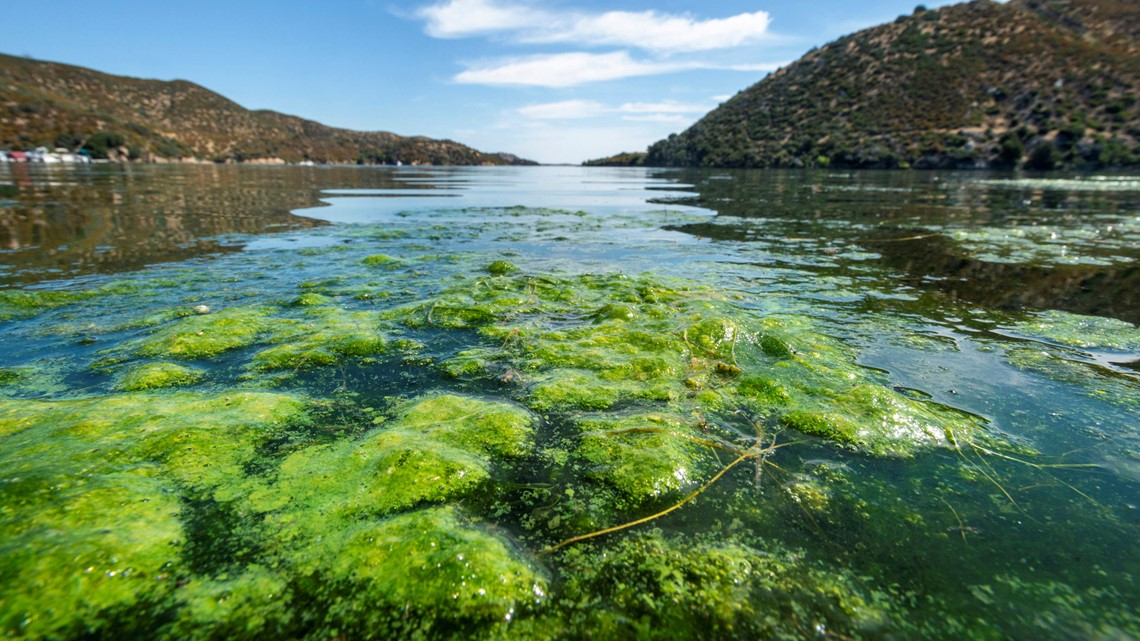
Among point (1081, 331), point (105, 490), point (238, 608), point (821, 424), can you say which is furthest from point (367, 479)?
point (1081, 331)

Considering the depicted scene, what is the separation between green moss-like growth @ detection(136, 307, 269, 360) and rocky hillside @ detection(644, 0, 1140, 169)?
2865 inches

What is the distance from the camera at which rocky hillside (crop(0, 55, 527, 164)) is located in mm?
86500

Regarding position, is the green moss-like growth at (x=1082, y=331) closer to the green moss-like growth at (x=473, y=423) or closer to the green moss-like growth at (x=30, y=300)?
the green moss-like growth at (x=473, y=423)

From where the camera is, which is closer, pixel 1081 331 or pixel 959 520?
pixel 959 520

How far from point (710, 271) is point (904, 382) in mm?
4400

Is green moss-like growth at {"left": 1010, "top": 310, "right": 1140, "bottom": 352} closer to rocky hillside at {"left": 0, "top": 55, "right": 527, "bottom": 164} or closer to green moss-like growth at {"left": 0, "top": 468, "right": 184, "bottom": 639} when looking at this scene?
green moss-like growth at {"left": 0, "top": 468, "right": 184, "bottom": 639}

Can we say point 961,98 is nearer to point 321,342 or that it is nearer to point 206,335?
point 321,342

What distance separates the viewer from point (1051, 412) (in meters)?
3.39

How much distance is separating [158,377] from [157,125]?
565ft

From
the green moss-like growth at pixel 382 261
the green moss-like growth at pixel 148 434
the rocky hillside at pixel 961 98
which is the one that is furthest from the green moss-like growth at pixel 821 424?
the rocky hillside at pixel 961 98

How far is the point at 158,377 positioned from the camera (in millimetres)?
3924

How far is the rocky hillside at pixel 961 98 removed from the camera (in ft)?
184

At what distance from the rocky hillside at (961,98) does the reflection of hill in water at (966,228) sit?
46693mm

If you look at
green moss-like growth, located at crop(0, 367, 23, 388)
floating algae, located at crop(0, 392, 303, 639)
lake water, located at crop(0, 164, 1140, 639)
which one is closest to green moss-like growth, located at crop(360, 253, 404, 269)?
lake water, located at crop(0, 164, 1140, 639)
